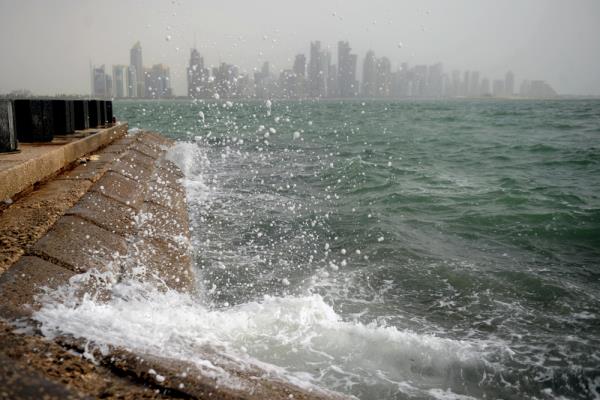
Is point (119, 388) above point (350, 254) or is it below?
above

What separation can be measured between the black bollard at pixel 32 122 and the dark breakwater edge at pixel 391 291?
2.11 metres

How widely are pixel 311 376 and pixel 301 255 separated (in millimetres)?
2430

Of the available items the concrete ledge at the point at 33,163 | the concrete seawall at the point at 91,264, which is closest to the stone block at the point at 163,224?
the concrete seawall at the point at 91,264

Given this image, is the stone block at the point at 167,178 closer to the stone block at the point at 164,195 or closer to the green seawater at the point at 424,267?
the stone block at the point at 164,195

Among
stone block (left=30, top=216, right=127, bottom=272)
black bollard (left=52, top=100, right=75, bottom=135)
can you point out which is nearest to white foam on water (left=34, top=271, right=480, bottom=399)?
stone block (left=30, top=216, right=127, bottom=272)

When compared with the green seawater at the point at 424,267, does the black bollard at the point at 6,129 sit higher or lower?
higher

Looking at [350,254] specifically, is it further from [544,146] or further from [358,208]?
[544,146]

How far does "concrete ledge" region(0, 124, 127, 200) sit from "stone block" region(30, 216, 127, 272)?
56cm

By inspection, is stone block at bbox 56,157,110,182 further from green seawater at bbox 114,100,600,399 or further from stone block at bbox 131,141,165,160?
stone block at bbox 131,141,165,160

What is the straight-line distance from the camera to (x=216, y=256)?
4559mm

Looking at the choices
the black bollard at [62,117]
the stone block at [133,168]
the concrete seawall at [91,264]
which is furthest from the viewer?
the black bollard at [62,117]

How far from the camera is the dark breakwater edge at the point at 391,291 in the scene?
2.56 m

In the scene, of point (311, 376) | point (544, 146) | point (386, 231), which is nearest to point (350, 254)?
point (386, 231)

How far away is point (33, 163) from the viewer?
394 cm
